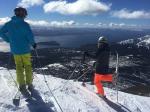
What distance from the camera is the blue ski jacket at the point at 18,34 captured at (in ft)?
33.3

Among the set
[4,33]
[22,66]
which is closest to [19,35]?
[4,33]

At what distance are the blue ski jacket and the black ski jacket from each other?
2.89m

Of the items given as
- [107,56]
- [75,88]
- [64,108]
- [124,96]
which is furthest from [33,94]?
[124,96]

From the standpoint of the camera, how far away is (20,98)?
33.4 feet

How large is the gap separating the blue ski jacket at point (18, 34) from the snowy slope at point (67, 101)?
6.44ft

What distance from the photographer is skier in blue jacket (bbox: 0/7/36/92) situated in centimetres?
1012

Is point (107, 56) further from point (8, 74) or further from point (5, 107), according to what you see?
point (8, 74)

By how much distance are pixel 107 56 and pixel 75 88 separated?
2.54 m

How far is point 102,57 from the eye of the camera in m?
11.6

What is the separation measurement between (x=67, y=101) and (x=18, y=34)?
11.1ft

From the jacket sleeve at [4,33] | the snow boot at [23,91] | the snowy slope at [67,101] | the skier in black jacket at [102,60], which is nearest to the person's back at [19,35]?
the jacket sleeve at [4,33]

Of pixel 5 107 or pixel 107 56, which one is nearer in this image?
pixel 5 107

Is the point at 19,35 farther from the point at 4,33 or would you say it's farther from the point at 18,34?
the point at 4,33

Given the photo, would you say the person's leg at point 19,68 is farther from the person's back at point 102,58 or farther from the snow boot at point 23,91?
the person's back at point 102,58
